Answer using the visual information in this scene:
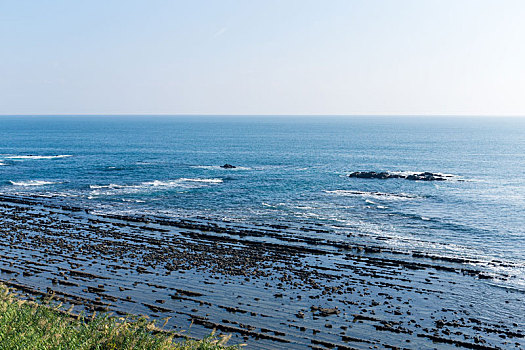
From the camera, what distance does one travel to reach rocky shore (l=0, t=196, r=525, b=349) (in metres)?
35.0

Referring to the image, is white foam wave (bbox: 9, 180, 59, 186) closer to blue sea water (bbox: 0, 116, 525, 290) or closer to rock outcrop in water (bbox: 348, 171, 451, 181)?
blue sea water (bbox: 0, 116, 525, 290)

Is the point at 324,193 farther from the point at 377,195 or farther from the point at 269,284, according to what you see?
the point at 269,284

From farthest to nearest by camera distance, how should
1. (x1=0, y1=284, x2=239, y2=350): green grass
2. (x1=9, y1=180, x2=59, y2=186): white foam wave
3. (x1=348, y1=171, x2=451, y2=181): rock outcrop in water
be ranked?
(x1=348, y1=171, x2=451, y2=181): rock outcrop in water → (x1=9, y1=180, x2=59, y2=186): white foam wave → (x1=0, y1=284, x2=239, y2=350): green grass

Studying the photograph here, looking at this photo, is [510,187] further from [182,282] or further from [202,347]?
[202,347]

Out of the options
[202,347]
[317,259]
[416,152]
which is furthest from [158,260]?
[416,152]

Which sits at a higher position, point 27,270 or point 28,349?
point 28,349

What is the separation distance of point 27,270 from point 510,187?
101 m

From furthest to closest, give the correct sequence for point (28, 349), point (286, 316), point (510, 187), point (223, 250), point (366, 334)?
point (510, 187) < point (223, 250) < point (286, 316) < point (366, 334) < point (28, 349)

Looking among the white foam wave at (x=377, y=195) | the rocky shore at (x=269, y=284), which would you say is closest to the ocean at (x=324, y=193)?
the white foam wave at (x=377, y=195)

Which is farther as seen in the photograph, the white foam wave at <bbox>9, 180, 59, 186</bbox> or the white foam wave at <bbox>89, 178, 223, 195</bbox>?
the white foam wave at <bbox>9, 180, 59, 186</bbox>

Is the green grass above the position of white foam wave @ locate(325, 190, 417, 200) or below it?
above

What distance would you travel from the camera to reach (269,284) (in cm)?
4406

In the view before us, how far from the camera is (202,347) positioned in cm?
2581

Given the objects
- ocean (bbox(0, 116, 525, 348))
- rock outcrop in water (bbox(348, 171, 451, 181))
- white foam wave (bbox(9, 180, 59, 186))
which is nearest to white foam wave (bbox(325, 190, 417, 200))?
ocean (bbox(0, 116, 525, 348))
